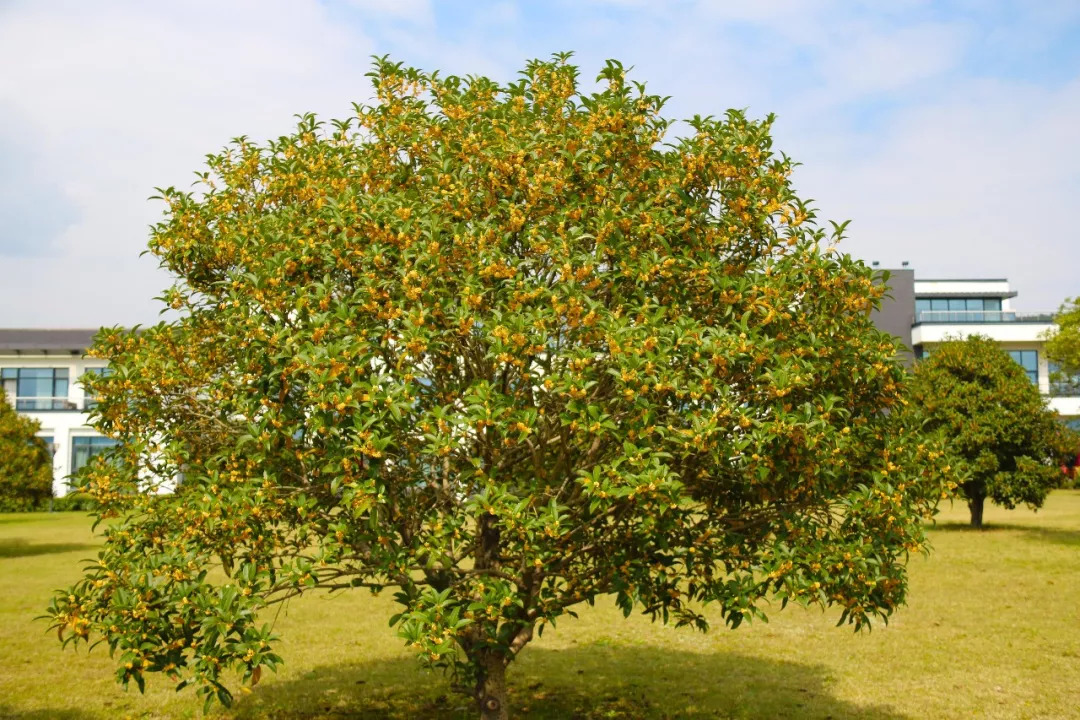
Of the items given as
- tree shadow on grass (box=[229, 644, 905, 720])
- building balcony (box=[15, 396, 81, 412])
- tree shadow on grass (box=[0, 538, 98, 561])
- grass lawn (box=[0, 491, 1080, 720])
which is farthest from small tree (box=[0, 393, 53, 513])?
building balcony (box=[15, 396, 81, 412])

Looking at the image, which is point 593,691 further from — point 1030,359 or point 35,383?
point 1030,359

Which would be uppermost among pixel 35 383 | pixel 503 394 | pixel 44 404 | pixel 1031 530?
pixel 35 383

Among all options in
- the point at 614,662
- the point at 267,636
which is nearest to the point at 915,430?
the point at 267,636

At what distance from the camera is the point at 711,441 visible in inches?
272

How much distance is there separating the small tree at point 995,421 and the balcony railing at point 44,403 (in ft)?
164

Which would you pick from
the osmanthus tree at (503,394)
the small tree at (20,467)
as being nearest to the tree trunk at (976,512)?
the osmanthus tree at (503,394)

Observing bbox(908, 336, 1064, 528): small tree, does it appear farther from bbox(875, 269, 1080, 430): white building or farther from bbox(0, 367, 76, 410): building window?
bbox(0, 367, 76, 410): building window

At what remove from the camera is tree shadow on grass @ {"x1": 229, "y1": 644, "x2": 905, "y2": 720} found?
1116 centimetres

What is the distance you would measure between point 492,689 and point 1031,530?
1029 inches

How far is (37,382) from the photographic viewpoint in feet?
199

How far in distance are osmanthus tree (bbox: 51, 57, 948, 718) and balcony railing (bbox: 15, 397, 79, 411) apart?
57.0 metres

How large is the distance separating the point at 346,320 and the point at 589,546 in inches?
111

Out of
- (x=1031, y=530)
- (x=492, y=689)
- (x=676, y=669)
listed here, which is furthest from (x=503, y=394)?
(x=1031, y=530)

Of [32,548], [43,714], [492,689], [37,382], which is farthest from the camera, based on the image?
[37,382]
